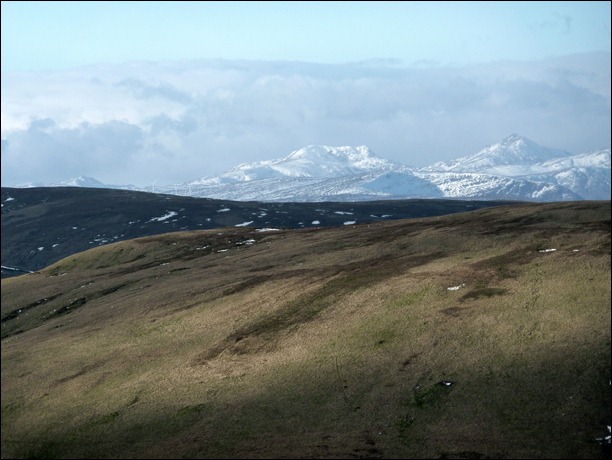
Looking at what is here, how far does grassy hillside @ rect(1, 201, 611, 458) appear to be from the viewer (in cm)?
5488

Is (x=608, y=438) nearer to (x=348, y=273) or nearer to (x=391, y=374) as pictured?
(x=391, y=374)

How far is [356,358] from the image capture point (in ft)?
225

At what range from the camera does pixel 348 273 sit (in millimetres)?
94062

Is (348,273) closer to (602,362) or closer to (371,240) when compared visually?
(371,240)

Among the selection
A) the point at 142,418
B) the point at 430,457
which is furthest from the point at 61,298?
the point at 430,457

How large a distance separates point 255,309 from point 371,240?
35.4 meters

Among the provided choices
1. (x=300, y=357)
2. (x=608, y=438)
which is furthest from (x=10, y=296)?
(x=608, y=438)

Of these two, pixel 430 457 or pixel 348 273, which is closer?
pixel 430 457

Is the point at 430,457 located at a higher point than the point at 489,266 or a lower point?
lower

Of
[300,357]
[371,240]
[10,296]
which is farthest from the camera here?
[10,296]

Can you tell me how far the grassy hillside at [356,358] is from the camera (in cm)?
5488

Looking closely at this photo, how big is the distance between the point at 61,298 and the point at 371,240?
173 ft

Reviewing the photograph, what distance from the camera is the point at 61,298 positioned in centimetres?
12444

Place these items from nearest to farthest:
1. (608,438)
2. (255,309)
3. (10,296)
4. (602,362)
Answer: (608,438)
(602,362)
(255,309)
(10,296)
